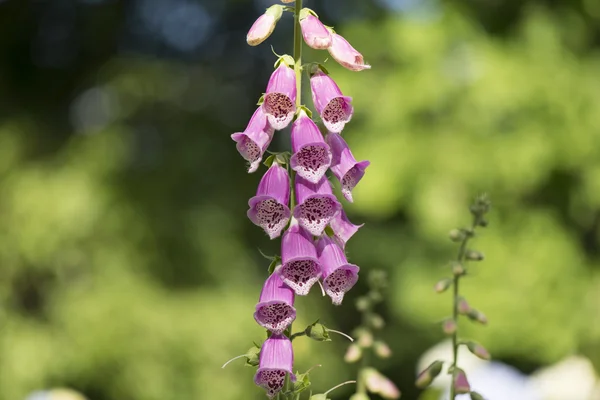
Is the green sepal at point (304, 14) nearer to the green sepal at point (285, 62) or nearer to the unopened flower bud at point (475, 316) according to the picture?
the green sepal at point (285, 62)

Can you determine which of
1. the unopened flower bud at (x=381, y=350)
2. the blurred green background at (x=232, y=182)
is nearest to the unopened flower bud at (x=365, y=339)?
the unopened flower bud at (x=381, y=350)

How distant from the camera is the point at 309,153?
1008 millimetres

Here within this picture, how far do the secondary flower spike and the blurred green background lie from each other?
291 centimetres

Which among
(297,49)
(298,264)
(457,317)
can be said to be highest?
(297,49)

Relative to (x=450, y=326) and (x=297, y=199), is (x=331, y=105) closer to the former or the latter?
(x=297, y=199)

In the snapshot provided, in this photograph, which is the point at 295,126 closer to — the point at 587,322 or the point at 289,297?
the point at 289,297

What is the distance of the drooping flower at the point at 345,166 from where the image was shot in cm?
105

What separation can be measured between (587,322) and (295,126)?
156 inches

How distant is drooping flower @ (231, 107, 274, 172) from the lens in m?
1.04

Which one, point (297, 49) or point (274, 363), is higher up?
point (297, 49)

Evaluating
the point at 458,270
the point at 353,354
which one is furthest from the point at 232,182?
the point at 458,270

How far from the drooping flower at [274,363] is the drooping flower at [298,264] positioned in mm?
65

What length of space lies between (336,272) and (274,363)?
141mm

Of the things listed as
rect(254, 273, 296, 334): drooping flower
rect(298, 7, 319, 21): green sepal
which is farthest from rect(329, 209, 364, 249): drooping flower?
rect(298, 7, 319, 21): green sepal
